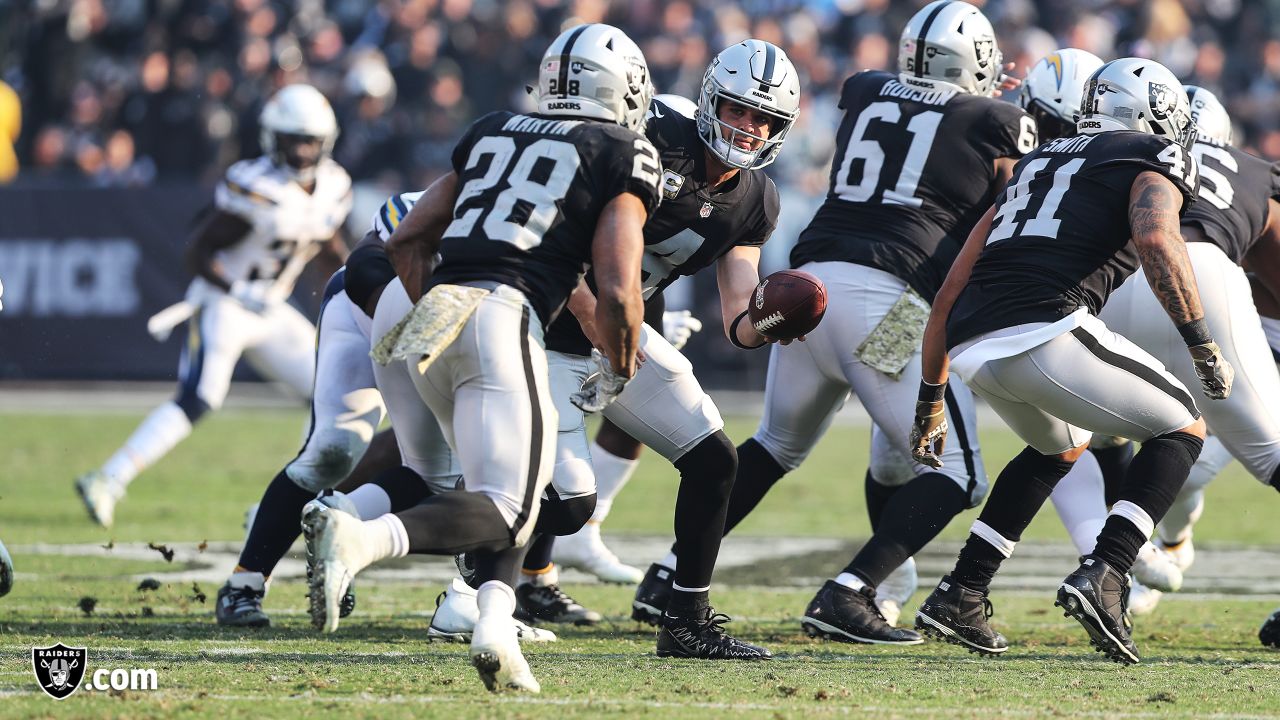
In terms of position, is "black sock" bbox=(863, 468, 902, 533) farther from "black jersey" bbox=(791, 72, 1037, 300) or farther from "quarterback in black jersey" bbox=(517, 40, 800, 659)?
"quarterback in black jersey" bbox=(517, 40, 800, 659)

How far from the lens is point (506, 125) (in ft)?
13.6

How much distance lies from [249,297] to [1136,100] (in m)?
4.63

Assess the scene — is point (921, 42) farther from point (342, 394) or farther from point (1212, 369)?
point (342, 394)

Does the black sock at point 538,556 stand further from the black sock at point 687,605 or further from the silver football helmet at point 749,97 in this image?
the silver football helmet at point 749,97

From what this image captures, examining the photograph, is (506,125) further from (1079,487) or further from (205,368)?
(205,368)

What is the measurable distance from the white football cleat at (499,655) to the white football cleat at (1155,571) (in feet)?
8.12

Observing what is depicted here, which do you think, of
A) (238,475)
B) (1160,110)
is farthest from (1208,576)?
(238,475)

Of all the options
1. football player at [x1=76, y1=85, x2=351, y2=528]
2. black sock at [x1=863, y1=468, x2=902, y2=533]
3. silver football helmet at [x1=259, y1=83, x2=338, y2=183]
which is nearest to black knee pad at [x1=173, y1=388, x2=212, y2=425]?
football player at [x1=76, y1=85, x2=351, y2=528]

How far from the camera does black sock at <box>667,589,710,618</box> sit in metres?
4.65

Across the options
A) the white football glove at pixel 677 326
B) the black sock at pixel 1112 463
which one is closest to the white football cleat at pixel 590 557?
the white football glove at pixel 677 326

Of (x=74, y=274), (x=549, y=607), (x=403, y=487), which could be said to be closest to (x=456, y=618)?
(x=403, y=487)

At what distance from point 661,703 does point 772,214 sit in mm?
1757

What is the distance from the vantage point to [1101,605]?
445 cm

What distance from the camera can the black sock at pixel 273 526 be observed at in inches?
205
